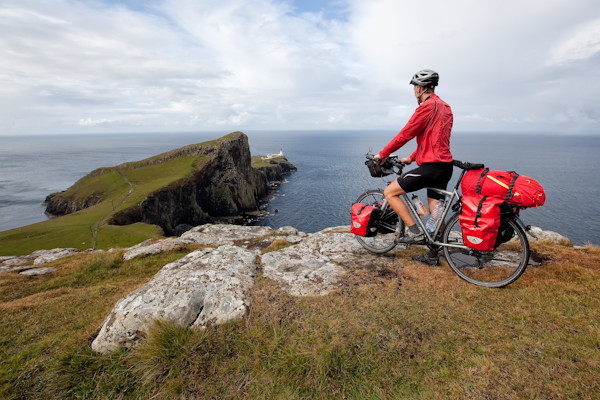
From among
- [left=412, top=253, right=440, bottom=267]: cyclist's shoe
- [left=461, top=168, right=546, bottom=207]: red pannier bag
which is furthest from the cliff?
[left=461, top=168, right=546, bottom=207]: red pannier bag

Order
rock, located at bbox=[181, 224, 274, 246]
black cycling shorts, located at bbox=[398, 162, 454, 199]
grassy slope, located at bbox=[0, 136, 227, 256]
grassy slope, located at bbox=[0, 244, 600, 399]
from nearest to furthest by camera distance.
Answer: grassy slope, located at bbox=[0, 244, 600, 399], black cycling shorts, located at bbox=[398, 162, 454, 199], rock, located at bbox=[181, 224, 274, 246], grassy slope, located at bbox=[0, 136, 227, 256]

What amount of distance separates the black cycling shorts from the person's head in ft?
5.72

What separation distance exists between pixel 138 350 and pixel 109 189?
109 m

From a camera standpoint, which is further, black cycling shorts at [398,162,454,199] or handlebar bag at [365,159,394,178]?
handlebar bag at [365,159,394,178]

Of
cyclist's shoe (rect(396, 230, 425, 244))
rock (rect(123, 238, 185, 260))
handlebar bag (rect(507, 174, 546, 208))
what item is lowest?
rock (rect(123, 238, 185, 260))

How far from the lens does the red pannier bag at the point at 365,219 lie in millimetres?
7941

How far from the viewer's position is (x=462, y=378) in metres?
3.83

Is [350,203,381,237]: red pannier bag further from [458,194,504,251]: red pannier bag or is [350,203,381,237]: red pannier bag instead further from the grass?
the grass

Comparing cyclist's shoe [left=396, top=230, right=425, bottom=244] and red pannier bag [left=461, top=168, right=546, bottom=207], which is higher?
red pannier bag [left=461, top=168, right=546, bottom=207]

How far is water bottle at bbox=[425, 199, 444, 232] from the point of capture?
6.76 metres

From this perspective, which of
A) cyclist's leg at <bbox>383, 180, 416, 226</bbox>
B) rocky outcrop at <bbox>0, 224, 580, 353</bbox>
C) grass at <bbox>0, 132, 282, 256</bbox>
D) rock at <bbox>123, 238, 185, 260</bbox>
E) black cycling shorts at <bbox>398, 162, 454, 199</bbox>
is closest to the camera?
rocky outcrop at <bbox>0, 224, 580, 353</bbox>

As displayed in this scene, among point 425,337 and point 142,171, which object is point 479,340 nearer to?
point 425,337

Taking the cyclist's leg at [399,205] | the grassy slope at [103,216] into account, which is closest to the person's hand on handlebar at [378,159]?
the cyclist's leg at [399,205]

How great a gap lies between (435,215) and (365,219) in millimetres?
1878
